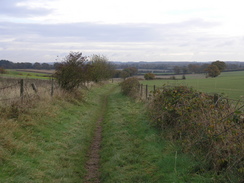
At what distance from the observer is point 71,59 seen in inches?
787

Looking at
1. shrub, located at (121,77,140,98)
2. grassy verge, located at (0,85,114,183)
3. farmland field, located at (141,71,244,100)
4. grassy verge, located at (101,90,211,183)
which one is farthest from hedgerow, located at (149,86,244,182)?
shrub, located at (121,77,140,98)

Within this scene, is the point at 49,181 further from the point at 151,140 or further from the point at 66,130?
the point at 66,130

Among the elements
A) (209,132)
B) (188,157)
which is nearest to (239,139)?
(209,132)

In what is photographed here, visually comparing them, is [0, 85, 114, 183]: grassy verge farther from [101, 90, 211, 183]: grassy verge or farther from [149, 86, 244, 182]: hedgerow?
[149, 86, 244, 182]: hedgerow

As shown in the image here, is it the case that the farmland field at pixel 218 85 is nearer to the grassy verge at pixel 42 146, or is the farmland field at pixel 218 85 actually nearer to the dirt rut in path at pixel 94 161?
the dirt rut in path at pixel 94 161

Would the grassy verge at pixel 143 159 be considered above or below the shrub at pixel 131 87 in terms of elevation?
below

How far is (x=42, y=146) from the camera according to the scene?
26.8 ft

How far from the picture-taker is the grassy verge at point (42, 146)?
246 inches

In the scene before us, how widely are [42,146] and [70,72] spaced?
38.5 feet

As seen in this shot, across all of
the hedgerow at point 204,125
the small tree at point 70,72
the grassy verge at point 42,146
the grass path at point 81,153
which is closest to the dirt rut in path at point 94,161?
the grass path at point 81,153

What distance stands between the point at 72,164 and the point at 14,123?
2.72 m

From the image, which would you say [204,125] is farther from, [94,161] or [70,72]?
[70,72]

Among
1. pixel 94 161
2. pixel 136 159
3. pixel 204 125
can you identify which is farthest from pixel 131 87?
pixel 204 125

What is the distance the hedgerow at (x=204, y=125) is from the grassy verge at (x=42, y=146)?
10.0 feet
